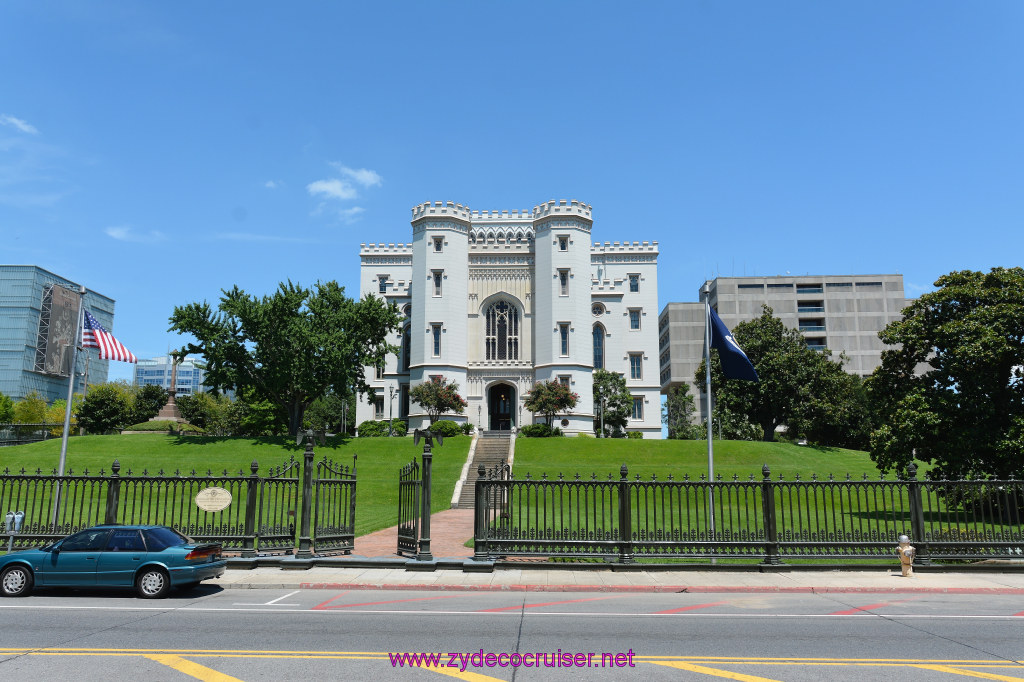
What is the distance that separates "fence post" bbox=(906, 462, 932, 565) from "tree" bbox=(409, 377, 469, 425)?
39.3m

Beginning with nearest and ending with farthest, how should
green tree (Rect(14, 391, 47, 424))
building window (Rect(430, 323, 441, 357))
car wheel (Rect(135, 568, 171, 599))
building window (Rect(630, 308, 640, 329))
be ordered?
car wheel (Rect(135, 568, 171, 599))
building window (Rect(430, 323, 441, 357))
building window (Rect(630, 308, 640, 329))
green tree (Rect(14, 391, 47, 424))

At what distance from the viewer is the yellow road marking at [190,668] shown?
7000 mm

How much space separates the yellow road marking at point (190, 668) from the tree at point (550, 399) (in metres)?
44.4

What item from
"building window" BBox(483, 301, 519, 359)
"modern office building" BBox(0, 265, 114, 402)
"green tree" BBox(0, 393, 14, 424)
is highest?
"modern office building" BBox(0, 265, 114, 402)

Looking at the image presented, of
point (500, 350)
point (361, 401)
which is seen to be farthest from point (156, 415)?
point (500, 350)

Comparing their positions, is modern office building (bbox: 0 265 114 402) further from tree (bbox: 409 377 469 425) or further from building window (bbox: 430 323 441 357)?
tree (bbox: 409 377 469 425)

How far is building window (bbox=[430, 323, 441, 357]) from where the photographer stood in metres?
57.1

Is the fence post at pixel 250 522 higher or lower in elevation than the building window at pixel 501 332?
lower

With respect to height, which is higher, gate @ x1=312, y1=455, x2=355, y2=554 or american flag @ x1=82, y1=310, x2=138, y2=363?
american flag @ x1=82, y1=310, x2=138, y2=363

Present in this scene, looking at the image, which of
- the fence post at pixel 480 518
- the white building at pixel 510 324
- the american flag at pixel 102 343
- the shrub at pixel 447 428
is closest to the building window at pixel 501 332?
the white building at pixel 510 324

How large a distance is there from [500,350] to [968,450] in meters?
40.3

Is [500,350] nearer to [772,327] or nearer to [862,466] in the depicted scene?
[772,327]

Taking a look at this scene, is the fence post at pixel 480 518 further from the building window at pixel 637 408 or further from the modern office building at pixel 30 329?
the modern office building at pixel 30 329

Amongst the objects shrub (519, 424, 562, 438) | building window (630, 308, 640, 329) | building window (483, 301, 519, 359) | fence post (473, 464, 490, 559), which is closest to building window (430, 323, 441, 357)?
building window (483, 301, 519, 359)
